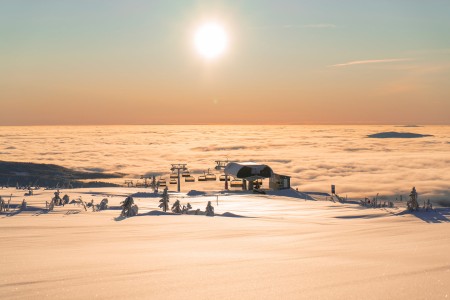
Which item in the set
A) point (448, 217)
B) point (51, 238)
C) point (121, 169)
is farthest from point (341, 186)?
point (51, 238)

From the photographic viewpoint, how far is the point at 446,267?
16.0 feet

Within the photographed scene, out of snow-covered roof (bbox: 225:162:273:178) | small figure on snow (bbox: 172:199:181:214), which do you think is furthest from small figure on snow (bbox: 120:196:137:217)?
snow-covered roof (bbox: 225:162:273:178)

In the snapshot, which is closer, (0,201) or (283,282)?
(283,282)

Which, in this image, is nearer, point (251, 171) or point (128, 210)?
point (128, 210)

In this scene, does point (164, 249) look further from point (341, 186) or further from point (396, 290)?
point (341, 186)

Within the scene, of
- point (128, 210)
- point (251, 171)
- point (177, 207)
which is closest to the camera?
point (128, 210)

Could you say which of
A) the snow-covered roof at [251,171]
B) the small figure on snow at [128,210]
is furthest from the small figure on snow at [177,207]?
the snow-covered roof at [251,171]

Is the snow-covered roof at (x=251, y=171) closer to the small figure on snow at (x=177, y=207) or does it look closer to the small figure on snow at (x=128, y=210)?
the small figure on snow at (x=177, y=207)

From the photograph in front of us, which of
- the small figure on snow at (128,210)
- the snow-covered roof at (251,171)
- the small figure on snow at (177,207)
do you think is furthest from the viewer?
the snow-covered roof at (251,171)

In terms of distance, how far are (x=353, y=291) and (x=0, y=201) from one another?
1232 centimetres

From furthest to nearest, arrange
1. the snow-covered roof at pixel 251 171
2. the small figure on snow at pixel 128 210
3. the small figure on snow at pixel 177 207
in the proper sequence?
the snow-covered roof at pixel 251 171, the small figure on snow at pixel 177 207, the small figure on snow at pixel 128 210

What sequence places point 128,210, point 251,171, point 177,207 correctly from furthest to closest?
1. point 251,171
2. point 177,207
3. point 128,210

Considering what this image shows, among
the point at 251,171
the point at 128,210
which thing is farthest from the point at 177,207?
the point at 251,171

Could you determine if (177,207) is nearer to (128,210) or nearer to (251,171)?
(128,210)
